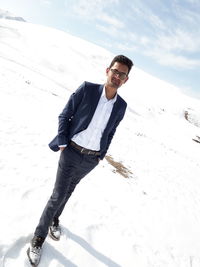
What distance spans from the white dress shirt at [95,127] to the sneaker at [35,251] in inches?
60.0

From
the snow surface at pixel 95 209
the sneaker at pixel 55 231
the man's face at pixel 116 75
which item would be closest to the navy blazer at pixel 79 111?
the man's face at pixel 116 75

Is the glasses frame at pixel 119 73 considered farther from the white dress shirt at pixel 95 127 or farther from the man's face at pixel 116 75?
the white dress shirt at pixel 95 127

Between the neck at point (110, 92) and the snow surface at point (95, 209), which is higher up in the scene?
the neck at point (110, 92)

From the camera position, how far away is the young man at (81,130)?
9.82 ft

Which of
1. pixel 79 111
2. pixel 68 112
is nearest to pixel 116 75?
pixel 79 111

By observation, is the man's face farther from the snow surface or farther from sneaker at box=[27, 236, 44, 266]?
the snow surface

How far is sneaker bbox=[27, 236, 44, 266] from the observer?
10.2ft

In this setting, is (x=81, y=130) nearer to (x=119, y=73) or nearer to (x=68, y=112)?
(x=68, y=112)

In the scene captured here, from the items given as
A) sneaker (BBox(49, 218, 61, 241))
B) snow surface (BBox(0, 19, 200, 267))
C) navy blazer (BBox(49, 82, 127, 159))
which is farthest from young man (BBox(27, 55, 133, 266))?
snow surface (BBox(0, 19, 200, 267))

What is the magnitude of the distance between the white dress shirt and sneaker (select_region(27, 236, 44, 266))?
152 centimetres

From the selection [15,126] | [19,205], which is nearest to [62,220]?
[19,205]

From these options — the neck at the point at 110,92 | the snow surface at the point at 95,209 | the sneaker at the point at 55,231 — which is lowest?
the snow surface at the point at 95,209

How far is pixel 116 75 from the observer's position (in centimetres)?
297

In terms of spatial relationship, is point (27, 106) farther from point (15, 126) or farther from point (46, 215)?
point (46, 215)
